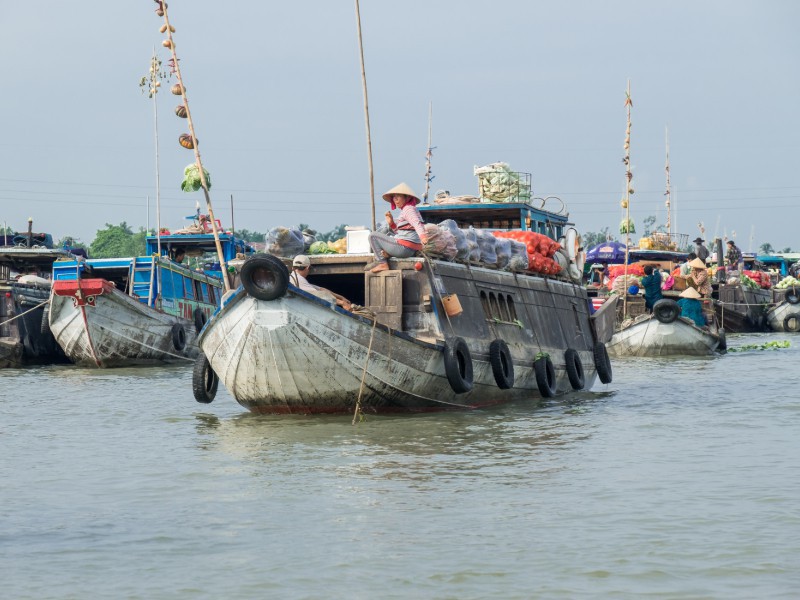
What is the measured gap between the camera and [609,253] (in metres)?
45.2

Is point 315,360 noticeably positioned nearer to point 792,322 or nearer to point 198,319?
point 198,319

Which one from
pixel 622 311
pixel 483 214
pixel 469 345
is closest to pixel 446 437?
pixel 469 345

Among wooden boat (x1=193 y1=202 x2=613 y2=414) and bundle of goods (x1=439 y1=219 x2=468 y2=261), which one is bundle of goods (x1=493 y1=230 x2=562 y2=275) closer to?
wooden boat (x1=193 y1=202 x2=613 y2=414)

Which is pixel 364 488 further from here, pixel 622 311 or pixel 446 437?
pixel 622 311

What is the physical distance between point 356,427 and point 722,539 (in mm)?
5758

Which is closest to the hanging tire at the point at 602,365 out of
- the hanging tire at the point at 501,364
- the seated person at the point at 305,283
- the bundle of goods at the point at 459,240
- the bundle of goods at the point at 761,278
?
the hanging tire at the point at 501,364

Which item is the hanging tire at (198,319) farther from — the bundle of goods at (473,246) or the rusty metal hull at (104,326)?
the bundle of goods at (473,246)

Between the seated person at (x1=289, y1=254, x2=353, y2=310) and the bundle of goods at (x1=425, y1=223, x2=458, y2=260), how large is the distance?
1.19 metres

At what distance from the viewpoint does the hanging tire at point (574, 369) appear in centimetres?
1719

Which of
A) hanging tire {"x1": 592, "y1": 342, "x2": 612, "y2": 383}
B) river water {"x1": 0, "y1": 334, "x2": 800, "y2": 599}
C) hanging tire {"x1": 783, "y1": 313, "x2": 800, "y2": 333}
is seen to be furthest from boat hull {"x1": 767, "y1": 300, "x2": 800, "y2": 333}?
river water {"x1": 0, "y1": 334, "x2": 800, "y2": 599}

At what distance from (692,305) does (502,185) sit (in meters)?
9.83

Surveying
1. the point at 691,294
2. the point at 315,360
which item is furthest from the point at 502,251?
the point at 691,294

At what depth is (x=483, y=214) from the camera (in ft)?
68.2

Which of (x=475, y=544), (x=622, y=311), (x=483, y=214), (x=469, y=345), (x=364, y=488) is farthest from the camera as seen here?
(x=622, y=311)
